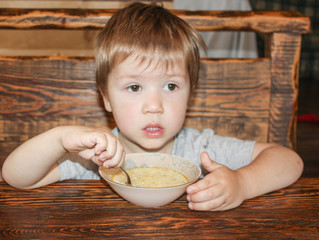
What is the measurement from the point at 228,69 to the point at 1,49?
7.64 feet

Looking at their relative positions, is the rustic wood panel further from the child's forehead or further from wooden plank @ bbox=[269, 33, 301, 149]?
the child's forehead

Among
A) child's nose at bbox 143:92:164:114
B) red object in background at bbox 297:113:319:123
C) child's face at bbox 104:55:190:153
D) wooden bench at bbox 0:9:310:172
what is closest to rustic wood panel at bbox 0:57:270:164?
wooden bench at bbox 0:9:310:172

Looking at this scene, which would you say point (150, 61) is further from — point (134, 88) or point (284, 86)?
point (284, 86)

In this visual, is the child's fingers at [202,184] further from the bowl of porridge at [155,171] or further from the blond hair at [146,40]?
the blond hair at [146,40]

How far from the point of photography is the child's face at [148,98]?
1113 millimetres

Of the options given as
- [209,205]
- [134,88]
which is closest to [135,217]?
[209,205]

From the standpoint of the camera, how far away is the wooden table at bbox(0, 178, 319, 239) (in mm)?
678

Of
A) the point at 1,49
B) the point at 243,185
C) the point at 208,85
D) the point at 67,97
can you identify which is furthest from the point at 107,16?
the point at 1,49

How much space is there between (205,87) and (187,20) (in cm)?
26

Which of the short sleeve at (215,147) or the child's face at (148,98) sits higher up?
the child's face at (148,98)

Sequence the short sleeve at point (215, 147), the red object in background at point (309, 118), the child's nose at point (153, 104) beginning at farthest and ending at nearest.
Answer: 1. the red object in background at point (309, 118)
2. the short sleeve at point (215, 147)
3. the child's nose at point (153, 104)

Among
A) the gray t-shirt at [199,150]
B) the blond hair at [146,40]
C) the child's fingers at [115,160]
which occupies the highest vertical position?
the blond hair at [146,40]

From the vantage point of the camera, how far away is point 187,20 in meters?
1.29

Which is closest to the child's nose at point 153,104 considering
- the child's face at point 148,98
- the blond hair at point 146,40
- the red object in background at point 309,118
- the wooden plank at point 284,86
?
the child's face at point 148,98
